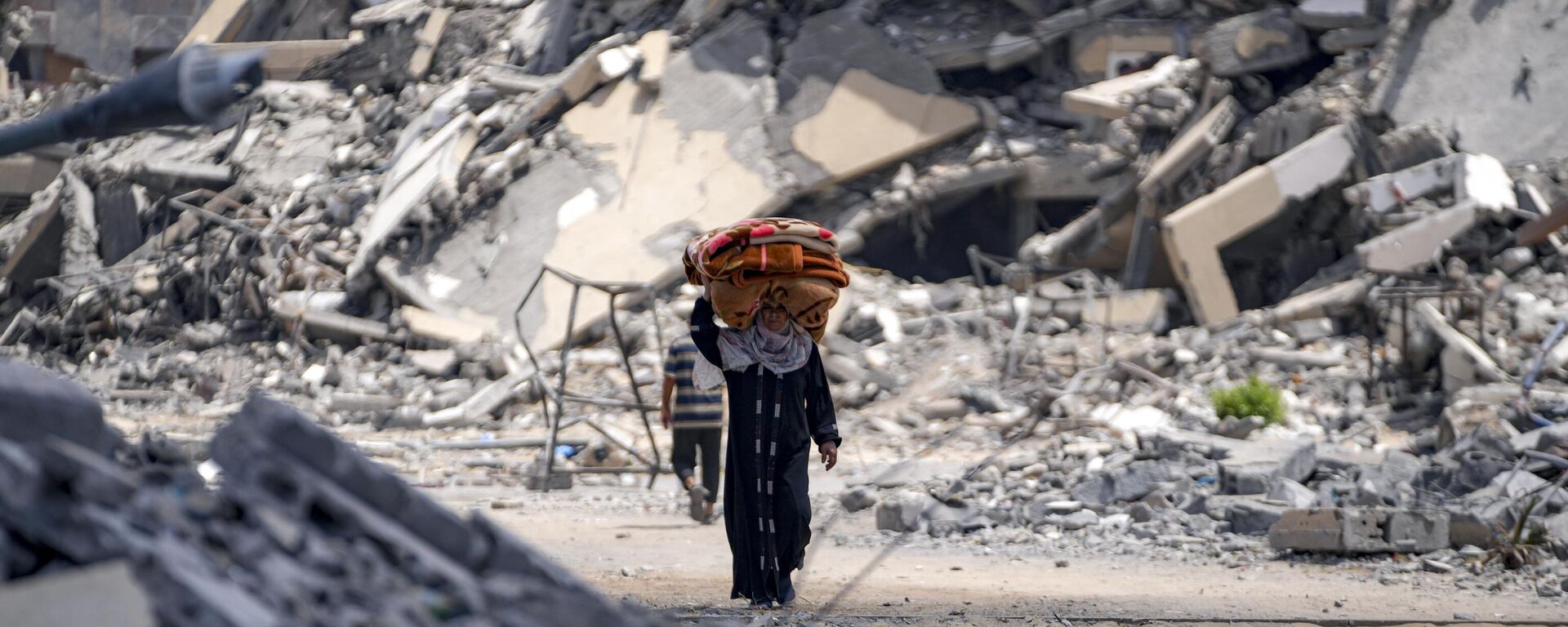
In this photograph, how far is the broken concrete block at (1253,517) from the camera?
22.1ft

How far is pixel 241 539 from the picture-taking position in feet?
6.61

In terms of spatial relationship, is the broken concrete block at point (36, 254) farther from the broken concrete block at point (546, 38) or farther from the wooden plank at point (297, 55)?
the broken concrete block at point (546, 38)

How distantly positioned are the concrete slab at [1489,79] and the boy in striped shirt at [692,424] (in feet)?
26.2

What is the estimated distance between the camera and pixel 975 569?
6.14 m

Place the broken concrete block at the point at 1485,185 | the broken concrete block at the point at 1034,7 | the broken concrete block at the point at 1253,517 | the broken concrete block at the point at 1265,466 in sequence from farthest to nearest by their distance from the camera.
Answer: the broken concrete block at the point at 1034,7 → the broken concrete block at the point at 1485,185 → the broken concrete block at the point at 1265,466 → the broken concrete block at the point at 1253,517

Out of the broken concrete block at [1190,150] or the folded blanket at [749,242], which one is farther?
the broken concrete block at [1190,150]

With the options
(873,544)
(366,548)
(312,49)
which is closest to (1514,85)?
(873,544)

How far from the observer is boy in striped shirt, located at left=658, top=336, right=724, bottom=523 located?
6754mm

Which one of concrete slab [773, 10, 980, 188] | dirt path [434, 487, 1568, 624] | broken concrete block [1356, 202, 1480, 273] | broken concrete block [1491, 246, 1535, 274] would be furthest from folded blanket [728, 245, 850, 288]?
concrete slab [773, 10, 980, 188]

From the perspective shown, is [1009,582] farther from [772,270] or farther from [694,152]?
[694,152]

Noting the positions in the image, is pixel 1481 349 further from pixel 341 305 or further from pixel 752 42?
pixel 341 305

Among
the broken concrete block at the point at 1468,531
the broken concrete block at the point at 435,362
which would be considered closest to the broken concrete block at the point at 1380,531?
the broken concrete block at the point at 1468,531

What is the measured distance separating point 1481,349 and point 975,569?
5222mm

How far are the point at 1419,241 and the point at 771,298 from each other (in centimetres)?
788
